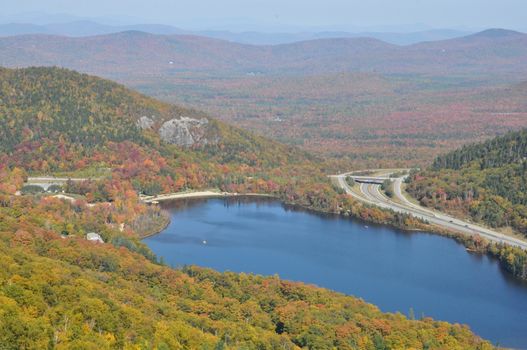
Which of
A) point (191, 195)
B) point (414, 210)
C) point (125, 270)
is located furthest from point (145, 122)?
point (125, 270)

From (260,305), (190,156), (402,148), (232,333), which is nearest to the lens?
(232,333)

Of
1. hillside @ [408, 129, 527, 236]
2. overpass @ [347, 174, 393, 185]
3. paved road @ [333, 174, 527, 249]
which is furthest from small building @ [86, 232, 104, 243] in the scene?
overpass @ [347, 174, 393, 185]

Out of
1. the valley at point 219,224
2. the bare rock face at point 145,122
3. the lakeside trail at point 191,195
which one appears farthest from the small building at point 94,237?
the bare rock face at point 145,122

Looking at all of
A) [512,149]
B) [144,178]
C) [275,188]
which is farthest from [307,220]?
[512,149]

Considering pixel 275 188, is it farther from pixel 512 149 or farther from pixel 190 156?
pixel 512 149

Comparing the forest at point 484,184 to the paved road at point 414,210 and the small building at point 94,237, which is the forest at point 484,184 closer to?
the paved road at point 414,210

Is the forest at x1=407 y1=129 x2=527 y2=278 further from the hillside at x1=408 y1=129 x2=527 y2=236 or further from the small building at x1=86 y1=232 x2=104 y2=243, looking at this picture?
the small building at x1=86 y1=232 x2=104 y2=243
